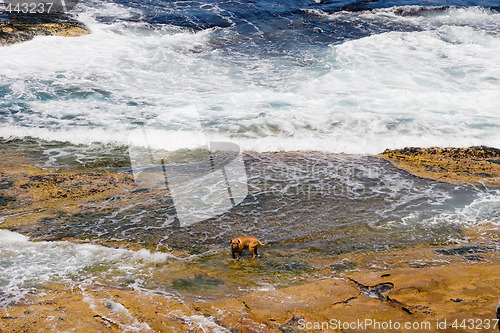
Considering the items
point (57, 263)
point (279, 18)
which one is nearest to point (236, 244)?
point (57, 263)

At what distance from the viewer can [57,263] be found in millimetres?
5094

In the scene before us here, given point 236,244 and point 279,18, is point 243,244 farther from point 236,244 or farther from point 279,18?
point 279,18

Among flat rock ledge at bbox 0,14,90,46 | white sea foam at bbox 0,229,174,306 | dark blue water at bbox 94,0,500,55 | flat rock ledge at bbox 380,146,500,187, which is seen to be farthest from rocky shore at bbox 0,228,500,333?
flat rock ledge at bbox 0,14,90,46

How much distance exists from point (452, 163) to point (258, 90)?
596cm

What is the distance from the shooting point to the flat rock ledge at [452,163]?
7841 mm

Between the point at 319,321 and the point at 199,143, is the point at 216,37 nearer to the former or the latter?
the point at 199,143

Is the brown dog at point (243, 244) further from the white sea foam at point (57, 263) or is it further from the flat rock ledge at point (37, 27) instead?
the flat rock ledge at point (37, 27)

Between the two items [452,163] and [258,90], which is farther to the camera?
[258,90]

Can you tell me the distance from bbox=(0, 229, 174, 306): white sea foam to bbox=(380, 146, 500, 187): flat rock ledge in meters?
5.29

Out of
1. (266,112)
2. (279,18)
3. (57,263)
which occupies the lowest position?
(57,263)

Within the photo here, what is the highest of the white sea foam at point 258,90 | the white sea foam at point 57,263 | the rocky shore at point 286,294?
the white sea foam at point 258,90

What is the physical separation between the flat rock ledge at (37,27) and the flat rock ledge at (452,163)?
1259cm

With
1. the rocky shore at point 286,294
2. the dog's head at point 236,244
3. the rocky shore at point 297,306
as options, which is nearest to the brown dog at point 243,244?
the dog's head at point 236,244

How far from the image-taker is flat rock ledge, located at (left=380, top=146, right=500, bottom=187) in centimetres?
784
